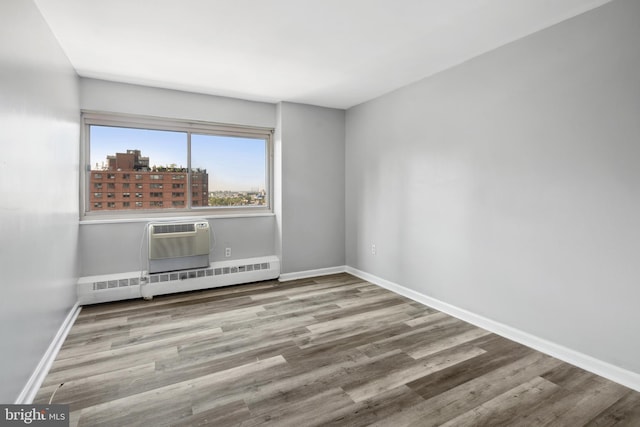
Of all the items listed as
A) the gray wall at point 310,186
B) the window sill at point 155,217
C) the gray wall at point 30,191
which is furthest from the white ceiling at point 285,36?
the window sill at point 155,217

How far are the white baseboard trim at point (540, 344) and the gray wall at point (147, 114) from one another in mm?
2268

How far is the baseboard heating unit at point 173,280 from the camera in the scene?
345 centimetres

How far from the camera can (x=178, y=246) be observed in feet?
12.3

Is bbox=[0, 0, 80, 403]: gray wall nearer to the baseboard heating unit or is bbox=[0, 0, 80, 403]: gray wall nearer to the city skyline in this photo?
the baseboard heating unit

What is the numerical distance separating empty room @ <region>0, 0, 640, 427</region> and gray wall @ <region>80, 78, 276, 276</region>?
0.08 feet

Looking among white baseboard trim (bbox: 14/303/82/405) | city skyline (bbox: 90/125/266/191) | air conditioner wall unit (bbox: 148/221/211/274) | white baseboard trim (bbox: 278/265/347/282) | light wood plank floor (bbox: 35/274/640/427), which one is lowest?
light wood plank floor (bbox: 35/274/640/427)

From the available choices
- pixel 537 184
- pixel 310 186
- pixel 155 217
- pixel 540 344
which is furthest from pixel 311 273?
pixel 537 184

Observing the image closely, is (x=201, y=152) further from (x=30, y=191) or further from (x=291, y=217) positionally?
(x=30, y=191)

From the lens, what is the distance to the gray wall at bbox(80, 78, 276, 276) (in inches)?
139

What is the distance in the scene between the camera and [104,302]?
3.50m

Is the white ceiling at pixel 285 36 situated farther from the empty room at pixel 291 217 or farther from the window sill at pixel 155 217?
the window sill at pixel 155 217

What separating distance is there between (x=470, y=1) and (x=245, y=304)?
331cm

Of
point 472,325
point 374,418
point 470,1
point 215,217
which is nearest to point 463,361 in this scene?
point 472,325

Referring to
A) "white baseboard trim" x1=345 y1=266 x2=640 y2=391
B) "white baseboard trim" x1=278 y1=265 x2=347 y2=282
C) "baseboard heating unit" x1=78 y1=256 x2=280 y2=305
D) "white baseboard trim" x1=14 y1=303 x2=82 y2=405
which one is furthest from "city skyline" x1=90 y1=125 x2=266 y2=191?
"white baseboard trim" x1=345 y1=266 x2=640 y2=391
